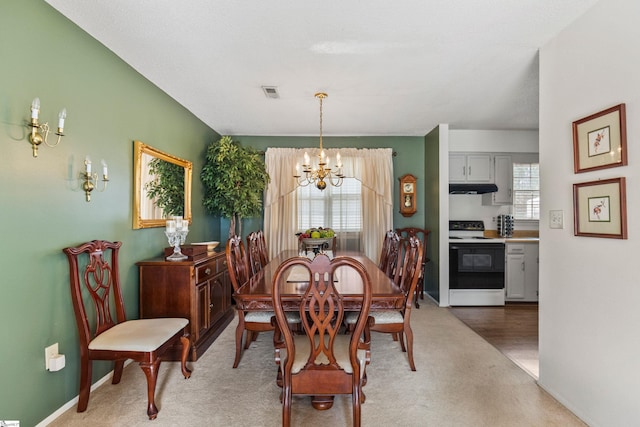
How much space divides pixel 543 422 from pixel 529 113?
3500 mm

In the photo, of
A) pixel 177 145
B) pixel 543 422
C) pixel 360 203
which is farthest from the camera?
pixel 360 203

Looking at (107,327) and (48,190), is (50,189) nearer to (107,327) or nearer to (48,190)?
(48,190)

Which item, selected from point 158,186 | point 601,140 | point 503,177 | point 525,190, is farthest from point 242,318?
point 525,190

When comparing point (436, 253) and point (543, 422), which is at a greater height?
point (436, 253)

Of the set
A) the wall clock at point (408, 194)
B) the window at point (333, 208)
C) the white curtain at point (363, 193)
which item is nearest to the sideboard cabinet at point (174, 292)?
the white curtain at point (363, 193)

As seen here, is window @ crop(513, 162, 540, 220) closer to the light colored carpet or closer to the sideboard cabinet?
the light colored carpet

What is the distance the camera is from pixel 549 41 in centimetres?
232

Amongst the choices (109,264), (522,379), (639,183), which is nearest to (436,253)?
(522,379)

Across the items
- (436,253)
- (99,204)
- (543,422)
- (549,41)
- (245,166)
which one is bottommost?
(543,422)

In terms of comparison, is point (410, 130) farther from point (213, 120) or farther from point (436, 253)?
point (213, 120)

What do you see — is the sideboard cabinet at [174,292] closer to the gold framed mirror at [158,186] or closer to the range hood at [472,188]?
the gold framed mirror at [158,186]

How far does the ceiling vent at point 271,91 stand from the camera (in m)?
3.21

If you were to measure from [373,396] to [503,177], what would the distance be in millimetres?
4066

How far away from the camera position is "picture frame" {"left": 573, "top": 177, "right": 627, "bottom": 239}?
174cm
